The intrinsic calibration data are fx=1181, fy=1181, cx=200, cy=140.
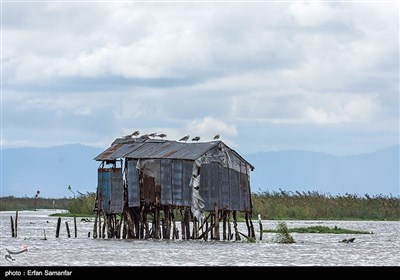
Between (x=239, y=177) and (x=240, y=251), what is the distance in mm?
7879

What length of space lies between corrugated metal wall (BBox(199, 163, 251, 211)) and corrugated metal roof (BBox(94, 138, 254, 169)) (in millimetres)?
884

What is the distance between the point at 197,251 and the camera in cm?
4591

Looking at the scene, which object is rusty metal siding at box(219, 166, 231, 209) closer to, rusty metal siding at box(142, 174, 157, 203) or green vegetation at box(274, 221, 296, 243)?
green vegetation at box(274, 221, 296, 243)

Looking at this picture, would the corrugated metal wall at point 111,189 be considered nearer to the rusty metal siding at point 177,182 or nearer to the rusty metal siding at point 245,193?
the rusty metal siding at point 177,182

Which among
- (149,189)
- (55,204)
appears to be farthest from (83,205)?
(55,204)

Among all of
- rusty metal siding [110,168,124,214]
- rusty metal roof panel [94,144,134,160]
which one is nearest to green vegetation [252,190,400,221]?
rusty metal roof panel [94,144,134,160]

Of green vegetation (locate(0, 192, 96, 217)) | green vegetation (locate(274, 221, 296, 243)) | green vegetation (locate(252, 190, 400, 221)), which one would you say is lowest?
green vegetation (locate(274, 221, 296, 243))

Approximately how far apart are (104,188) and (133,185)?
2.09m

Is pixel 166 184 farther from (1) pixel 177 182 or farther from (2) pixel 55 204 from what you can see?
(2) pixel 55 204

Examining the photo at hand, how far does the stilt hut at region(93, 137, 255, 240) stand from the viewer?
51.6 meters
